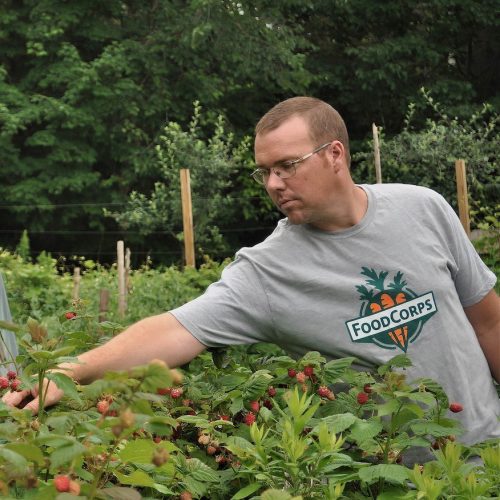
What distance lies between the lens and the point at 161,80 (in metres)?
24.0

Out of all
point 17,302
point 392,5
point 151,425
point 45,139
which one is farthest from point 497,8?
point 151,425

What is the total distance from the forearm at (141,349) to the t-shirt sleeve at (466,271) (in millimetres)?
772

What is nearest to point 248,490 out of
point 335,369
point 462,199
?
point 335,369

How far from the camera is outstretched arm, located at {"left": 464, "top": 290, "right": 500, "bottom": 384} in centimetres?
293

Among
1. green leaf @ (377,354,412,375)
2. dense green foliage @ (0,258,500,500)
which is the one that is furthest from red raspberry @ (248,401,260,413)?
green leaf @ (377,354,412,375)

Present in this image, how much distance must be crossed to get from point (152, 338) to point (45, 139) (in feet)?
68.7

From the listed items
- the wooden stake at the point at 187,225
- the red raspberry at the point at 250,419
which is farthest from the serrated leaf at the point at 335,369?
the wooden stake at the point at 187,225

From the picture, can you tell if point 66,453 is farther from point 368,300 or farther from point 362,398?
point 368,300

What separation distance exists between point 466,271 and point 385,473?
1.39 metres

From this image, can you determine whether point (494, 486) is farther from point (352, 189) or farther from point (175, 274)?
point (175, 274)

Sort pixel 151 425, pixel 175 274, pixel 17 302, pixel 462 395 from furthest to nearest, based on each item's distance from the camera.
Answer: pixel 175 274 < pixel 17 302 < pixel 462 395 < pixel 151 425

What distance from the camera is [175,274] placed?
39.8 feet

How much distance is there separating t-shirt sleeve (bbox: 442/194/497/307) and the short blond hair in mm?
373

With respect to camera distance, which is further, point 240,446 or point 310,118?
point 310,118
